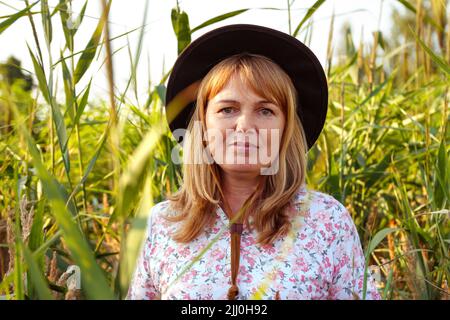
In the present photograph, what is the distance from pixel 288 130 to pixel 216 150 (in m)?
0.15

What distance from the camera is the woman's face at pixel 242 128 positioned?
4.00ft

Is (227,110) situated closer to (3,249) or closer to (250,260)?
(250,260)

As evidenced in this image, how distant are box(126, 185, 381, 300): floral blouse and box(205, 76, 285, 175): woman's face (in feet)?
0.40

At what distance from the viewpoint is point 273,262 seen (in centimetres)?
122

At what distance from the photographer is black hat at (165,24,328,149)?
4.36ft

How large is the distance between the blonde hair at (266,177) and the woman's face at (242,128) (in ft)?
0.07

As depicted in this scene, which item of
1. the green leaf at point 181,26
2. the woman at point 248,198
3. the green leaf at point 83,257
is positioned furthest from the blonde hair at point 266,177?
the green leaf at point 83,257

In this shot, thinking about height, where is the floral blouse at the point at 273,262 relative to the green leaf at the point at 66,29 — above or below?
below

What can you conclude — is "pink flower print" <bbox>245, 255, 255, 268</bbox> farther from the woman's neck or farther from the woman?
the woman's neck

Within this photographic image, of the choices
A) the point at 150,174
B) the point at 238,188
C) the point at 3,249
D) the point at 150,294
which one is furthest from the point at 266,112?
the point at 3,249

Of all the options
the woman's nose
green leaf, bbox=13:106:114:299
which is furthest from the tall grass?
the woman's nose

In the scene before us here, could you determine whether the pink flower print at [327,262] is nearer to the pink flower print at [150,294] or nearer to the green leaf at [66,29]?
the pink flower print at [150,294]

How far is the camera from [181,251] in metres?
1.26
